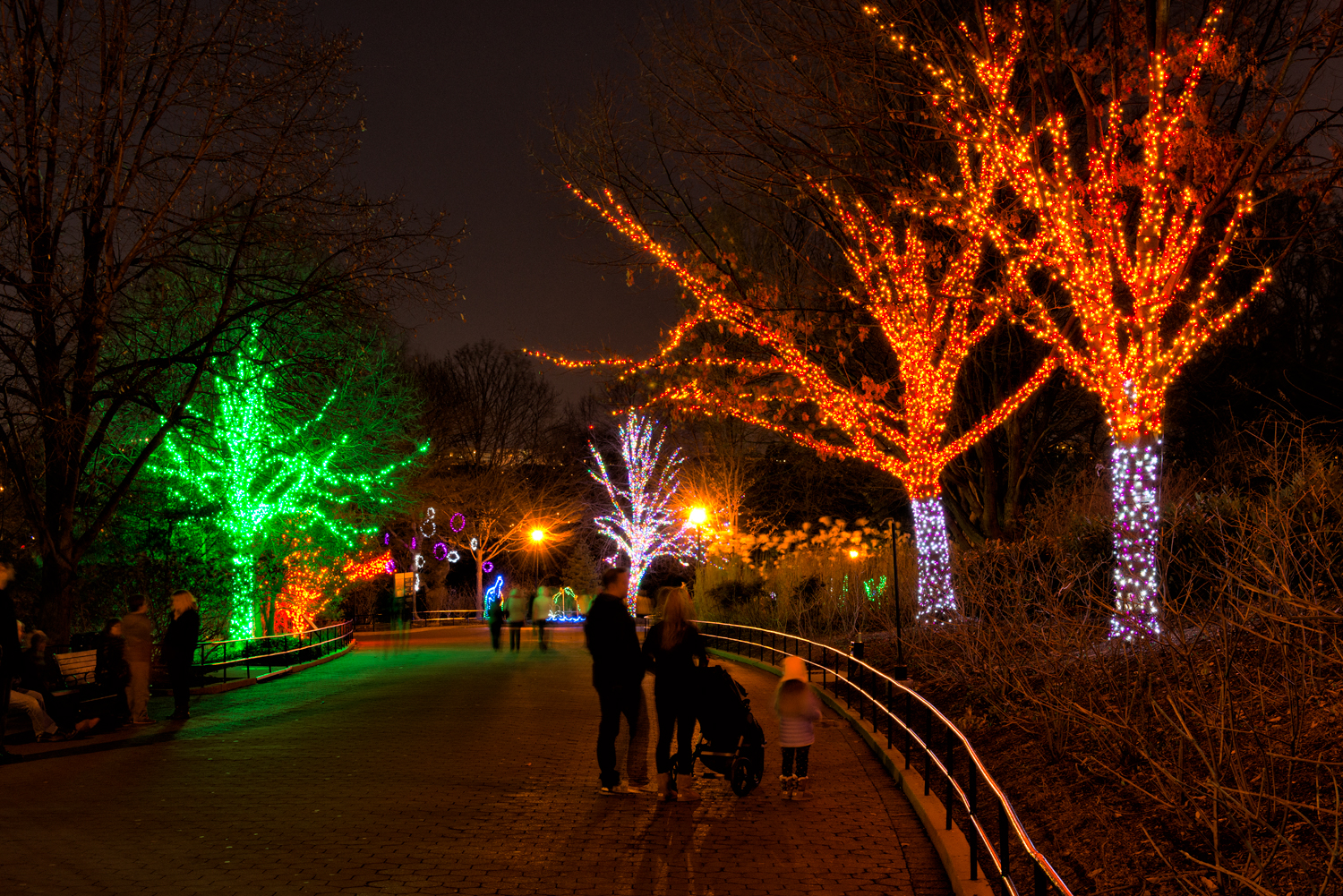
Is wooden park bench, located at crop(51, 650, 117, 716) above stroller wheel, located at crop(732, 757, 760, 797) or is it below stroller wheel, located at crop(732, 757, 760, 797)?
above

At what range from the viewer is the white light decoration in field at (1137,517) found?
1138 cm

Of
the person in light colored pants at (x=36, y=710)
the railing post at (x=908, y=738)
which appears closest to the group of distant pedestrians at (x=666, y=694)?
the railing post at (x=908, y=738)

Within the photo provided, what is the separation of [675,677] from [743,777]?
108 centimetres

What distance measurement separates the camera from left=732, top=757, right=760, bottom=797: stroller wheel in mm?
9031

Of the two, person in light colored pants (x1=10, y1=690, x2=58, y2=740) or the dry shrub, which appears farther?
person in light colored pants (x1=10, y1=690, x2=58, y2=740)

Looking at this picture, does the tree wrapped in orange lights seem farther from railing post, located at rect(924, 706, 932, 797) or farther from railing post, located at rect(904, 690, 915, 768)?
railing post, located at rect(924, 706, 932, 797)

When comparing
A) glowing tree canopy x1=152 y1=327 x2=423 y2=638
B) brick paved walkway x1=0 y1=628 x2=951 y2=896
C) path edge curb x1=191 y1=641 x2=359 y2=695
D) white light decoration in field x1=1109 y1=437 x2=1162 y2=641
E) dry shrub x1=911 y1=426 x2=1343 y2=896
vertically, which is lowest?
path edge curb x1=191 y1=641 x2=359 y2=695

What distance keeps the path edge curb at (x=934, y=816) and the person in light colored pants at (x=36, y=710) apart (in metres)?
8.97

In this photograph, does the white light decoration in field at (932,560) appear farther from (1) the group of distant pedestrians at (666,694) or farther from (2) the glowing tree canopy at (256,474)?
(2) the glowing tree canopy at (256,474)

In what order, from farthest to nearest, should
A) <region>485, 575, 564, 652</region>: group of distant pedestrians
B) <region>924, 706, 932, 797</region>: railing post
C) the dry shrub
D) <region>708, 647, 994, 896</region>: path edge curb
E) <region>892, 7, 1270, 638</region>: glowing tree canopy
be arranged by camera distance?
<region>485, 575, 564, 652</region>: group of distant pedestrians < <region>892, 7, 1270, 638</region>: glowing tree canopy < <region>924, 706, 932, 797</region>: railing post < <region>708, 647, 994, 896</region>: path edge curb < the dry shrub

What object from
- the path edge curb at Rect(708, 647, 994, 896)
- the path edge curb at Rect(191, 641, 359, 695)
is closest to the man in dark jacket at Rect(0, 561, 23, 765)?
the path edge curb at Rect(191, 641, 359, 695)

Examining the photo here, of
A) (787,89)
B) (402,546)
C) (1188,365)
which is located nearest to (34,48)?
(787,89)

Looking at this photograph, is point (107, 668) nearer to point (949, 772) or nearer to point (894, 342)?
point (949, 772)

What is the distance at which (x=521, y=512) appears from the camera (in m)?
54.7
